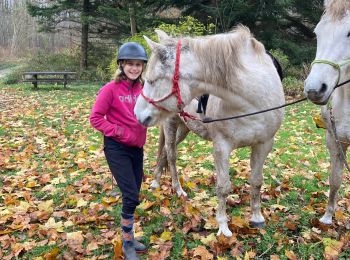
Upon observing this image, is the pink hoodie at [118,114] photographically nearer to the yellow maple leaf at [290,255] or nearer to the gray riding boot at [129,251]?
the gray riding boot at [129,251]

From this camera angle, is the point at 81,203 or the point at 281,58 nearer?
the point at 81,203

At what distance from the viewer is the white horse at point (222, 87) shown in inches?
113

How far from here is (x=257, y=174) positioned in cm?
368

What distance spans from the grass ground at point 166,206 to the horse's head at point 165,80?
137cm

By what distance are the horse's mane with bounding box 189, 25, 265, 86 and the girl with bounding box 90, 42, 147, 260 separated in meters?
0.57

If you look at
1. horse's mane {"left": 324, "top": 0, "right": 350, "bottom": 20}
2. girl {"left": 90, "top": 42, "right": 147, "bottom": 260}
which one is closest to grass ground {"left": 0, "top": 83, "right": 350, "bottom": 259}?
girl {"left": 90, "top": 42, "right": 147, "bottom": 260}

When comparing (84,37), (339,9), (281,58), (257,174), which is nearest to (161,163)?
(257,174)

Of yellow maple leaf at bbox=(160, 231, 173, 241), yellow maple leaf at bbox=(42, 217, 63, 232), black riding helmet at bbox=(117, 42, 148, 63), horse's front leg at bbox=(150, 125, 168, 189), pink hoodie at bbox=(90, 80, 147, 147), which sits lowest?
yellow maple leaf at bbox=(42, 217, 63, 232)

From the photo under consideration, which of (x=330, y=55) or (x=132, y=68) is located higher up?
(x=330, y=55)

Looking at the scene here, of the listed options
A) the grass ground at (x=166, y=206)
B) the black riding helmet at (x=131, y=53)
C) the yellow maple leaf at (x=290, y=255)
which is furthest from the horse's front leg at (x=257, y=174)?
the black riding helmet at (x=131, y=53)

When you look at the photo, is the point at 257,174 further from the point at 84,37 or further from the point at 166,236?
the point at 84,37

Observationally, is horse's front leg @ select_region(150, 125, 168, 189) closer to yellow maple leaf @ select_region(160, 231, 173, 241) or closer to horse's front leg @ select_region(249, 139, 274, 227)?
yellow maple leaf @ select_region(160, 231, 173, 241)

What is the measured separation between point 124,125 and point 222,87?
0.99m

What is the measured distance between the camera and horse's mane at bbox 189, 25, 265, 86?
2895mm
